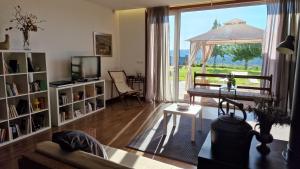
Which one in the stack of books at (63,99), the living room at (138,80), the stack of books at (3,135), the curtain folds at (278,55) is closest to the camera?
the living room at (138,80)

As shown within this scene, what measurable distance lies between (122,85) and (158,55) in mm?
1224

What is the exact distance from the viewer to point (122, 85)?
538 centimetres

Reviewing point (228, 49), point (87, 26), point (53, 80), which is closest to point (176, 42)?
point (228, 49)

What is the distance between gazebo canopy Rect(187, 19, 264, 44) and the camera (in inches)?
178

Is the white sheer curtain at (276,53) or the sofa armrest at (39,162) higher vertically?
the white sheer curtain at (276,53)

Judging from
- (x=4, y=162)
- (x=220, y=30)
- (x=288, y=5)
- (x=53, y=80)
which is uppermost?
(x=288, y=5)

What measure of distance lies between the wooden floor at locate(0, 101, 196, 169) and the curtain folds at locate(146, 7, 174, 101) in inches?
20.3

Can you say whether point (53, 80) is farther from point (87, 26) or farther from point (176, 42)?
point (176, 42)

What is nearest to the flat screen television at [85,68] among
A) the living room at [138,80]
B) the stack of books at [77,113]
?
the living room at [138,80]

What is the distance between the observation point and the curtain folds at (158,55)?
207 inches

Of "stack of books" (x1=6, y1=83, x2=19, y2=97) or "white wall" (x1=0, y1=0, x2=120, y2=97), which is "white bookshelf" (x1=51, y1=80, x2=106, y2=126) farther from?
"stack of books" (x1=6, y1=83, x2=19, y2=97)

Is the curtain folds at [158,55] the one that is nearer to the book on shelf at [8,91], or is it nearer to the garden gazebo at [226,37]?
the garden gazebo at [226,37]

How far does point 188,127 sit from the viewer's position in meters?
3.68

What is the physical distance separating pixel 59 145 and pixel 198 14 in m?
4.79
